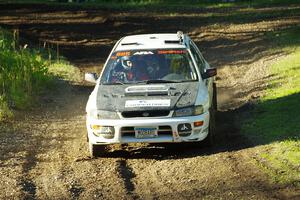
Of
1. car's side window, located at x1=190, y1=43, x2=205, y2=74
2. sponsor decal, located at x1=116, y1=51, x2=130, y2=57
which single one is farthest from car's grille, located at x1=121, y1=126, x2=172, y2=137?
sponsor decal, located at x1=116, y1=51, x2=130, y2=57

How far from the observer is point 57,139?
39.2 feet

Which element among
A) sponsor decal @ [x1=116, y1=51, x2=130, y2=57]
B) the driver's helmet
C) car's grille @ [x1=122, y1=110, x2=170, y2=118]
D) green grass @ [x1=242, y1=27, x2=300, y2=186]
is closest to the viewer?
green grass @ [x1=242, y1=27, x2=300, y2=186]

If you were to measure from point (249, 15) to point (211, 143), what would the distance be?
21420 mm

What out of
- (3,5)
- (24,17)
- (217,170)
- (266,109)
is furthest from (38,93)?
(3,5)

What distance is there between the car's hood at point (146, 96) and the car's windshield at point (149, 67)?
258 mm

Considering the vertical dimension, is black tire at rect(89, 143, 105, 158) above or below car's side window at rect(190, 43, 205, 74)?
below

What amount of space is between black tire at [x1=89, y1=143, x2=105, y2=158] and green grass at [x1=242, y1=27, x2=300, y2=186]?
7.63 ft

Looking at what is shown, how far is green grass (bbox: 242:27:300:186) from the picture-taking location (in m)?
9.12

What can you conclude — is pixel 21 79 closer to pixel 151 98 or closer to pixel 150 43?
pixel 150 43

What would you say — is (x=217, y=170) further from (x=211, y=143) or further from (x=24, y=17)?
(x=24, y=17)

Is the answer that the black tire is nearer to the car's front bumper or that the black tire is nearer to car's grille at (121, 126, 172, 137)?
the car's front bumper


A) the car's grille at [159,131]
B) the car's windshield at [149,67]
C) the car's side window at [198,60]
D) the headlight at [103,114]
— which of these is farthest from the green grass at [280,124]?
the headlight at [103,114]

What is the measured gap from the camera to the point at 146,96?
10.4 metres

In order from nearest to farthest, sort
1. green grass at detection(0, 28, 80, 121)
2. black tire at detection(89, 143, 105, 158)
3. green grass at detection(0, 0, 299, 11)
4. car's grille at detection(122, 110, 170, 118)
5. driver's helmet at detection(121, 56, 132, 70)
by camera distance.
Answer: car's grille at detection(122, 110, 170, 118)
black tire at detection(89, 143, 105, 158)
driver's helmet at detection(121, 56, 132, 70)
green grass at detection(0, 28, 80, 121)
green grass at detection(0, 0, 299, 11)
